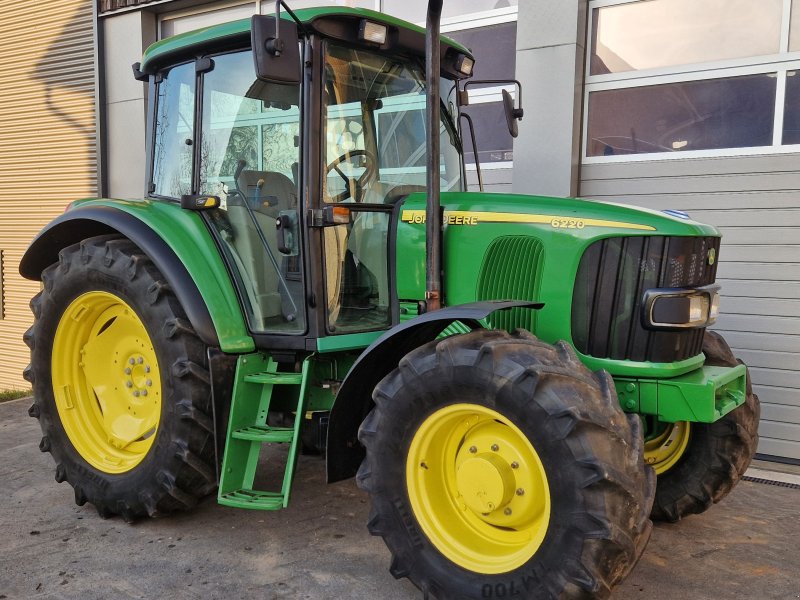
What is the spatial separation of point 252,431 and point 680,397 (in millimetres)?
1798

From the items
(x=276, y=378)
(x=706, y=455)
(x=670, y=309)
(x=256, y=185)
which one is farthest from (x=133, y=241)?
(x=706, y=455)

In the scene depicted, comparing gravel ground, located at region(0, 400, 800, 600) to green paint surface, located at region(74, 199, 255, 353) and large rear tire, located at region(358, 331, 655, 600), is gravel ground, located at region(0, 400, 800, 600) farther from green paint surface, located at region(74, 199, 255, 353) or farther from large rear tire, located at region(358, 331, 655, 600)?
green paint surface, located at region(74, 199, 255, 353)

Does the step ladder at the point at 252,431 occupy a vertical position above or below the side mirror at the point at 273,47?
below

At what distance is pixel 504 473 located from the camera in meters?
2.56

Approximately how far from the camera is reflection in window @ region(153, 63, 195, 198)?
11.9 ft

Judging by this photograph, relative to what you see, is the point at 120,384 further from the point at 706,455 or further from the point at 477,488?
the point at 706,455

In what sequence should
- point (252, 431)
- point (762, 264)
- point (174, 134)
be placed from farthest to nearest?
point (762, 264) → point (174, 134) → point (252, 431)

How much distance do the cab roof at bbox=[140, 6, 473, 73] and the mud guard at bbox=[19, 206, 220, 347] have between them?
0.82 metres

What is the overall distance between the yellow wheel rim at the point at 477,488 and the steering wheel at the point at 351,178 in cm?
116

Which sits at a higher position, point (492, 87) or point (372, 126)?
point (492, 87)

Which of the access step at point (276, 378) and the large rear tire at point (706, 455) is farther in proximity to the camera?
the large rear tire at point (706, 455)

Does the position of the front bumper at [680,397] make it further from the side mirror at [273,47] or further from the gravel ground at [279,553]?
the side mirror at [273,47]

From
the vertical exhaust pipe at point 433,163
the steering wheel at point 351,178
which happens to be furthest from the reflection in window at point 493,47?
the vertical exhaust pipe at point 433,163

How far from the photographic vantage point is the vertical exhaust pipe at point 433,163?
9.22 feet
